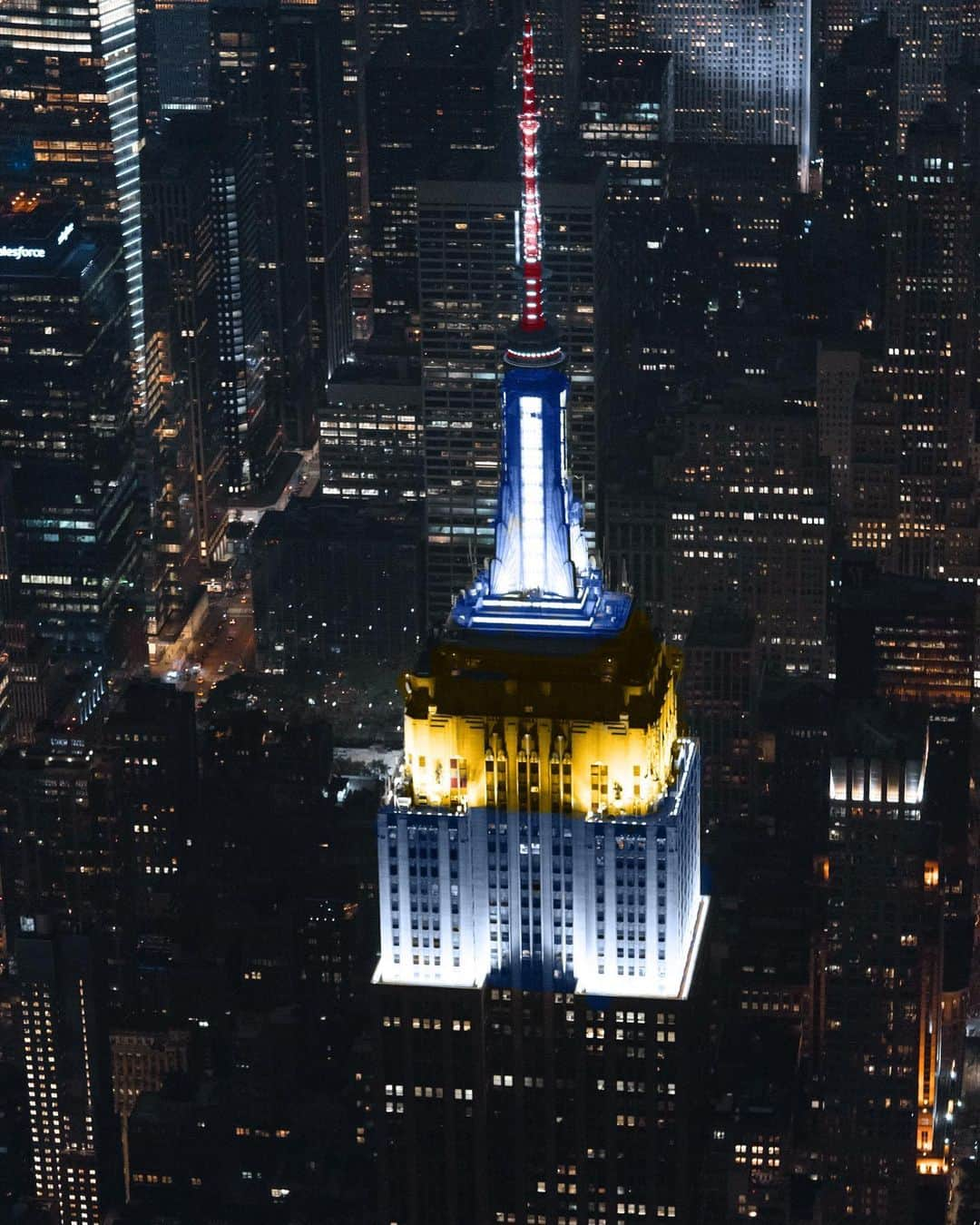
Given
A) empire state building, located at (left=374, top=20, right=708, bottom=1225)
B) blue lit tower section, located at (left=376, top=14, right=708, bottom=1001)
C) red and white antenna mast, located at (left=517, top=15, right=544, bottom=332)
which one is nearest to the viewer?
blue lit tower section, located at (left=376, top=14, right=708, bottom=1001)

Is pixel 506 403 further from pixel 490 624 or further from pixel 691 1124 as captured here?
pixel 691 1124

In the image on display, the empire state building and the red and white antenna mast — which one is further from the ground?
the red and white antenna mast

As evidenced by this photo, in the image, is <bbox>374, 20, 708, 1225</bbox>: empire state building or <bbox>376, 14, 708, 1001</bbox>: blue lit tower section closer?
<bbox>376, 14, 708, 1001</bbox>: blue lit tower section

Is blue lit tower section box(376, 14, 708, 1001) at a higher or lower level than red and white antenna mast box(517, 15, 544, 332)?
lower

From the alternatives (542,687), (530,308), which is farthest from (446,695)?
(530,308)

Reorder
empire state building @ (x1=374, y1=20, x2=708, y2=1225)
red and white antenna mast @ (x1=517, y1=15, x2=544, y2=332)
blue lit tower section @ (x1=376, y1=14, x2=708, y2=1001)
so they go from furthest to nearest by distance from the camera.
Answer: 1. red and white antenna mast @ (x1=517, y1=15, x2=544, y2=332)
2. empire state building @ (x1=374, y1=20, x2=708, y2=1225)
3. blue lit tower section @ (x1=376, y1=14, x2=708, y2=1001)

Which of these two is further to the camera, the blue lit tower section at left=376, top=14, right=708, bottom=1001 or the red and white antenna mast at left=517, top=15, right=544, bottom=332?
the red and white antenna mast at left=517, top=15, right=544, bottom=332
